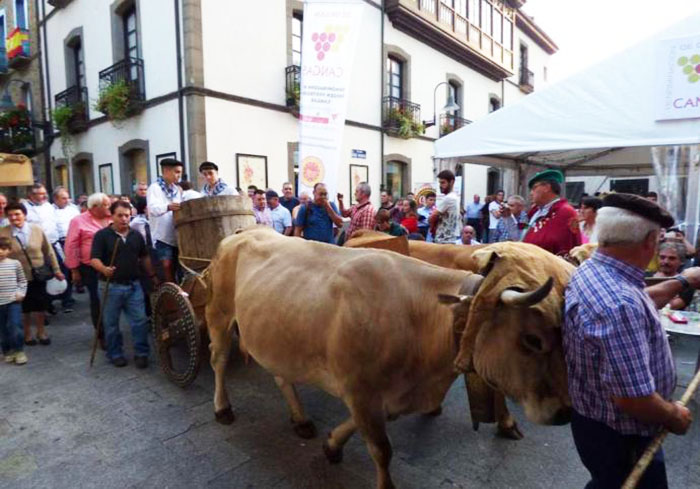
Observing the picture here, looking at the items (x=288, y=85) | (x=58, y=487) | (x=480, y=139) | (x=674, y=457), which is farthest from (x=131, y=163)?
(x=674, y=457)

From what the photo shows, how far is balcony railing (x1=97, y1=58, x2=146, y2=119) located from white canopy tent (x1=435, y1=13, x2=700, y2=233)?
27.5 ft

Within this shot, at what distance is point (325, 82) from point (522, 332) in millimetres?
5740

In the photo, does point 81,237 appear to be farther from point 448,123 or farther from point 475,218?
point 448,123

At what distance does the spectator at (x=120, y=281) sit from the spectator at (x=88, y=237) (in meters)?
0.76

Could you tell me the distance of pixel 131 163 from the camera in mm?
11906

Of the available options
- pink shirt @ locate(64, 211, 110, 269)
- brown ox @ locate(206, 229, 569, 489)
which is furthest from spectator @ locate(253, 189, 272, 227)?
brown ox @ locate(206, 229, 569, 489)

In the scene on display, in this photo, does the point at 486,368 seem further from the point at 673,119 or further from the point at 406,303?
the point at 673,119

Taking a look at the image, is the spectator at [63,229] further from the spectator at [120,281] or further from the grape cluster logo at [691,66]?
the grape cluster logo at [691,66]

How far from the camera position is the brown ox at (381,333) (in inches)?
62.7

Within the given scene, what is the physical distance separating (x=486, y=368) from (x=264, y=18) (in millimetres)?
11079

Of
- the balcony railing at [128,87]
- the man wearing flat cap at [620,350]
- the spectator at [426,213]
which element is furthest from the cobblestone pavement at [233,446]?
the balcony railing at [128,87]

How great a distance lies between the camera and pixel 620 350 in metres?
1.37

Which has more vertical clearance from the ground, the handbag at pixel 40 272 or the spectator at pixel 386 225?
the spectator at pixel 386 225

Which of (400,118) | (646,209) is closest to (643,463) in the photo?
(646,209)
